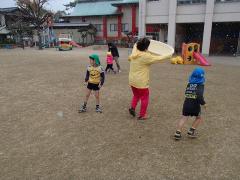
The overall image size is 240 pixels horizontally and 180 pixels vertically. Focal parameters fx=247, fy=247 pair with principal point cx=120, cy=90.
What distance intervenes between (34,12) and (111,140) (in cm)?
3769

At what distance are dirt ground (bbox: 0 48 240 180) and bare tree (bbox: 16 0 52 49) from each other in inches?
1285

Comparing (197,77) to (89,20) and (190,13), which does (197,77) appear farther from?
(89,20)

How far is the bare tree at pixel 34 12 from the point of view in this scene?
37.1 m

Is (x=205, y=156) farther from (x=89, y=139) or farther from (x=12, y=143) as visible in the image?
(x=12, y=143)

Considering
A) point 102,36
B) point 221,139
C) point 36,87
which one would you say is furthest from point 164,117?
point 102,36

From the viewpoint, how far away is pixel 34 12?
3766cm

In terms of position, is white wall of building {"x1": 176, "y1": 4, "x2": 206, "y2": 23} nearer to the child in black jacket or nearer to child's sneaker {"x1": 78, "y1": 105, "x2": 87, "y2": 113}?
child's sneaker {"x1": 78, "y1": 105, "x2": 87, "y2": 113}

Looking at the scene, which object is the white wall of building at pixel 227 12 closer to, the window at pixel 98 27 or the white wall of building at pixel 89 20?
the white wall of building at pixel 89 20

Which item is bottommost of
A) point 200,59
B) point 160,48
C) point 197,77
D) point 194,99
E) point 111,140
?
point 111,140

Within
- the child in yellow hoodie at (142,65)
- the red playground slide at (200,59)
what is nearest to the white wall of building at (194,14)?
the red playground slide at (200,59)

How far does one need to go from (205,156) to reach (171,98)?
3.53m

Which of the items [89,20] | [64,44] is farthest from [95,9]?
[64,44]

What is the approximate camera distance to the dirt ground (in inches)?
143

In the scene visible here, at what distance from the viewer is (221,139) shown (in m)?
4.69
